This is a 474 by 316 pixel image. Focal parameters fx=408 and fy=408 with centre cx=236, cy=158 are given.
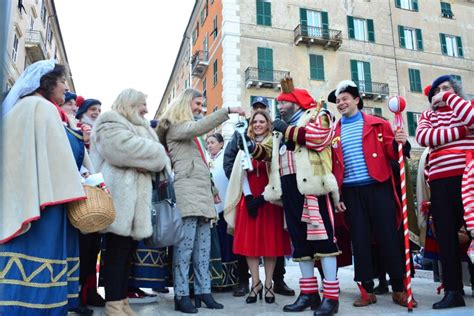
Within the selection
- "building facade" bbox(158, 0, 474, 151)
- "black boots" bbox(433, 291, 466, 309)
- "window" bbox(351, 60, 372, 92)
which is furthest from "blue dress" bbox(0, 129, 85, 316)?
"window" bbox(351, 60, 372, 92)

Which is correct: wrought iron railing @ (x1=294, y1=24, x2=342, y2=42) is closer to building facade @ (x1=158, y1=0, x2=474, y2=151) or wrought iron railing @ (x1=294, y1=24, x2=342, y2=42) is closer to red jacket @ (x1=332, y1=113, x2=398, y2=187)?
building facade @ (x1=158, y1=0, x2=474, y2=151)

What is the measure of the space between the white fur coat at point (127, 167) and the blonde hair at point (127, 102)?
0.08 meters

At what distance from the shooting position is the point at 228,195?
435cm

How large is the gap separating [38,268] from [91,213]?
0.45 metres

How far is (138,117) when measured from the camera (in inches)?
139

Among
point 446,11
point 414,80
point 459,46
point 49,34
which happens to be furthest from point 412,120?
point 49,34

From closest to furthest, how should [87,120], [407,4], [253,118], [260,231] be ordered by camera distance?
[260,231]
[87,120]
[253,118]
[407,4]

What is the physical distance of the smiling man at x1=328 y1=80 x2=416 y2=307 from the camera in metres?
3.79

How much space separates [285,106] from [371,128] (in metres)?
0.89

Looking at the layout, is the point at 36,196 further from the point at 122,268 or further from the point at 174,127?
the point at 174,127

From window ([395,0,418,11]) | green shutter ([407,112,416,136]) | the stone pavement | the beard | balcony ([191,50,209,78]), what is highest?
window ([395,0,418,11])

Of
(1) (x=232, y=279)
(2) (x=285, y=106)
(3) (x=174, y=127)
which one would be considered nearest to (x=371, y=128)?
(2) (x=285, y=106)

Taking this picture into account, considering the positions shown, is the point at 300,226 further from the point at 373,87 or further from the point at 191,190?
the point at 373,87

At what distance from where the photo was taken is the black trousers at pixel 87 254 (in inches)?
141
